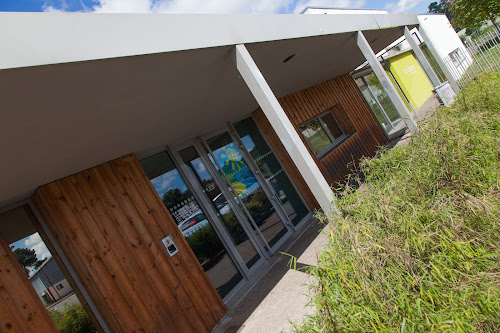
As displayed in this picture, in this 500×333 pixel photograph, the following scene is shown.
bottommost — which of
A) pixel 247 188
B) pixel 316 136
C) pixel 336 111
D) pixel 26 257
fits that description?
pixel 247 188

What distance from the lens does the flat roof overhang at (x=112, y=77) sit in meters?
1.90

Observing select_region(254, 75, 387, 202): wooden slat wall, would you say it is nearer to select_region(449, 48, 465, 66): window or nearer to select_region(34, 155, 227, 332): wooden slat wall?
select_region(34, 155, 227, 332): wooden slat wall

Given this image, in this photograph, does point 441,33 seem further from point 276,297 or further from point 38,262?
point 38,262

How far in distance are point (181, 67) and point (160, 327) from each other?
2961mm

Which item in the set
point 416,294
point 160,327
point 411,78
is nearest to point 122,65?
point 416,294

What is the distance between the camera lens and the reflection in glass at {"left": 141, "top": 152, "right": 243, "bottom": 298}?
4.98m

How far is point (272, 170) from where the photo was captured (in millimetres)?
6820

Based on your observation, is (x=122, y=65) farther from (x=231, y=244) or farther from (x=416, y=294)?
(x=231, y=244)

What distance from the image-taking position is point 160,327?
387 centimetres

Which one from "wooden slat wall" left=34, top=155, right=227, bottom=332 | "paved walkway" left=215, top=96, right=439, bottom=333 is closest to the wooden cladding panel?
"paved walkway" left=215, top=96, right=439, bottom=333

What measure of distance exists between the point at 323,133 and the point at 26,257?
279 inches

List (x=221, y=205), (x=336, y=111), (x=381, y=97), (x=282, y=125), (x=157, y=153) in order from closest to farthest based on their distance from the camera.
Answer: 1. (x=282, y=125)
2. (x=157, y=153)
3. (x=221, y=205)
4. (x=336, y=111)
5. (x=381, y=97)

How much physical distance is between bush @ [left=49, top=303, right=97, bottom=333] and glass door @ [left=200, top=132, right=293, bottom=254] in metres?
2.69

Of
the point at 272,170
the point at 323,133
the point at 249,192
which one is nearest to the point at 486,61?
the point at 323,133
